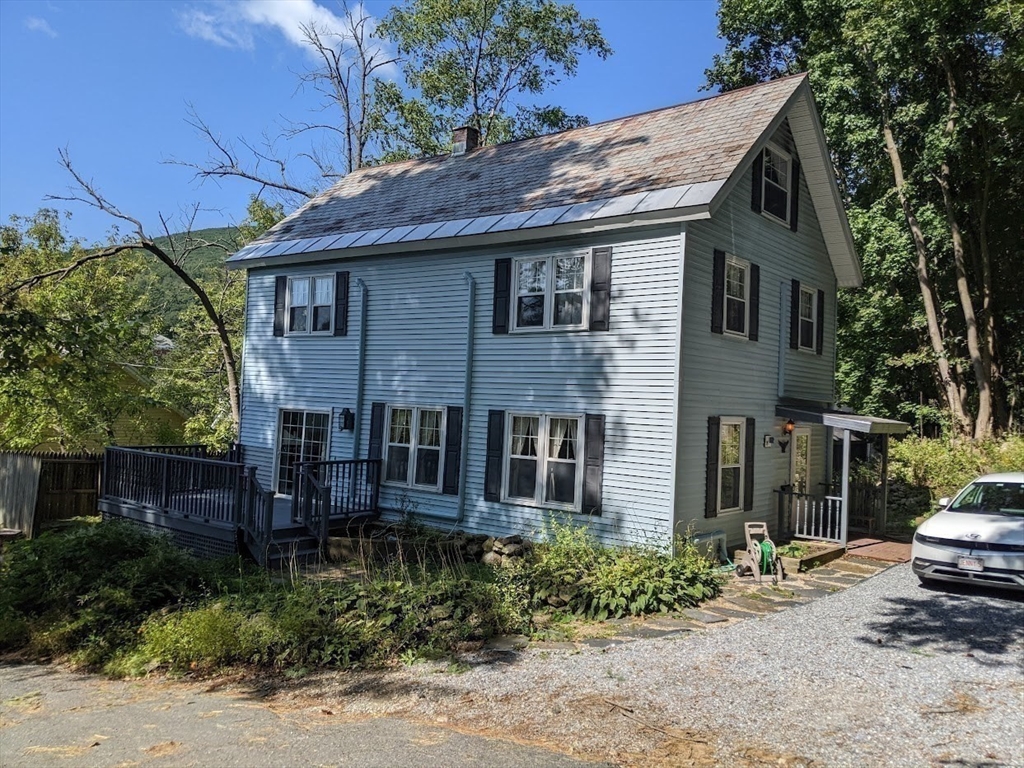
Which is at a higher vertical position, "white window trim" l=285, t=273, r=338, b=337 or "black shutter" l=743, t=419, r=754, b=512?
"white window trim" l=285, t=273, r=338, b=337

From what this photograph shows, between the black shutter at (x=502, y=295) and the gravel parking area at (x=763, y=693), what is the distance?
6.68m

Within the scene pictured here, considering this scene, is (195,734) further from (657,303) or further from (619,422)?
(657,303)

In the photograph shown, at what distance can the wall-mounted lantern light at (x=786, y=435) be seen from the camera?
13977mm

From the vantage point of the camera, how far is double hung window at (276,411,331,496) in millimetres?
15656

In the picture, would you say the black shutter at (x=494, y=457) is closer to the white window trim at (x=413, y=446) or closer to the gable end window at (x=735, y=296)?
the white window trim at (x=413, y=446)

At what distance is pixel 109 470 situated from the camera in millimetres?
15141

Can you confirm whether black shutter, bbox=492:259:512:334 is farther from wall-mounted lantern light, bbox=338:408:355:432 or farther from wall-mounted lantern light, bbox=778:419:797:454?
wall-mounted lantern light, bbox=778:419:797:454

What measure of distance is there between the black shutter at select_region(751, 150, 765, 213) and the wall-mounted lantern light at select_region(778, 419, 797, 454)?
4116 mm

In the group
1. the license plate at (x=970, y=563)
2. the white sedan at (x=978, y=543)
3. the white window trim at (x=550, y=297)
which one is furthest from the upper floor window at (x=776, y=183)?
the license plate at (x=970, y=563)

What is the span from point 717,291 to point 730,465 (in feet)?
9.85

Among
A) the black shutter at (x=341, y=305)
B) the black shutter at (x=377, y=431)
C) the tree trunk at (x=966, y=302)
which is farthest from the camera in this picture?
the tree trunk at (x=966, y=302)

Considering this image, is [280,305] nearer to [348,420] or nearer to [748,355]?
[348,420]

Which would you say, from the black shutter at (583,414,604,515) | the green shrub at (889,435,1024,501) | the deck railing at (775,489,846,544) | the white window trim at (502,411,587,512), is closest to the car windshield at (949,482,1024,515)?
the deck railing at (775,489,846,544)

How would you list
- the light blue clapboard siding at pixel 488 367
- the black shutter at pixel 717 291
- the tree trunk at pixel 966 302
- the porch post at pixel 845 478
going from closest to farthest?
1. the light blue clapboard siding at pixel 488 367
2. the black shutter at pixel 717 291
3. the porch post at pixel 845 478
4. the tree trunk at pixel 966 302
